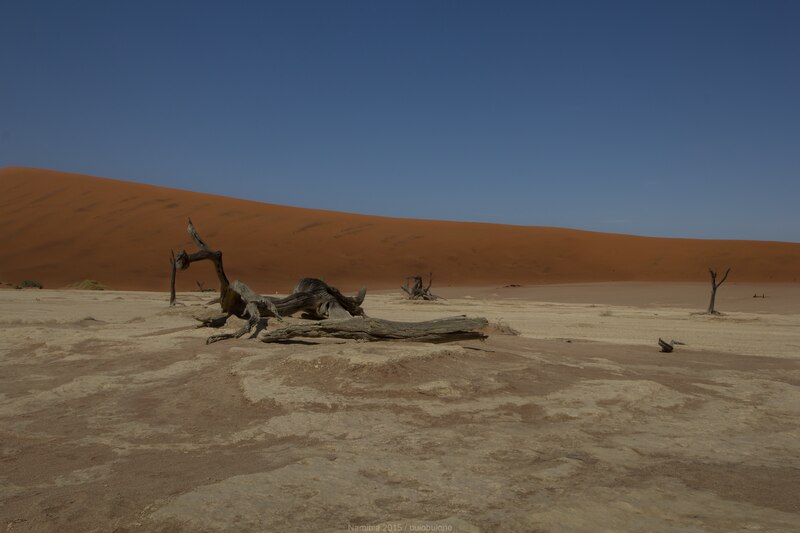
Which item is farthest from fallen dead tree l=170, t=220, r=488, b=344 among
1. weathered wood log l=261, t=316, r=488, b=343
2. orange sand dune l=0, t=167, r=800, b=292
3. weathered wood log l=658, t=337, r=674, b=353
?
orange sand dune l=0, t=167, r=800, b=292

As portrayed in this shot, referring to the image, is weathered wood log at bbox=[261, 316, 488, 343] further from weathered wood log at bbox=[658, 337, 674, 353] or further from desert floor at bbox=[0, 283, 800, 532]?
weathered wood log at bbox=[658, 337, 674, 353]

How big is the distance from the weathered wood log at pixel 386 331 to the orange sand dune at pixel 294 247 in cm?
1889

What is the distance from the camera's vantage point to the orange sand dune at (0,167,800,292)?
29.7m

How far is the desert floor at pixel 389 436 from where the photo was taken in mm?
2770

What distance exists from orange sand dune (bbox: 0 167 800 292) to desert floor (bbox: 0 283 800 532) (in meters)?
20.1

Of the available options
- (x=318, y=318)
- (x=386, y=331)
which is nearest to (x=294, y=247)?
(x=318, y=318)

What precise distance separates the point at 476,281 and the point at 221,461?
28683mm

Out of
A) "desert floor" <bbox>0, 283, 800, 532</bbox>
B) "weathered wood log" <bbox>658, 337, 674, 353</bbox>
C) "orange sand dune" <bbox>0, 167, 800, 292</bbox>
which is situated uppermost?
"orange sand dune" <bbox>0, 167, 800, 292</bbox>

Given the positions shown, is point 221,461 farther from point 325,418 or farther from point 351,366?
point 351,366

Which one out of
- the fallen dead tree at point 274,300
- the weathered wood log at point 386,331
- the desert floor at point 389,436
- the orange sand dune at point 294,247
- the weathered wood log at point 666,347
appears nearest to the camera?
the desert floor at point 389,436

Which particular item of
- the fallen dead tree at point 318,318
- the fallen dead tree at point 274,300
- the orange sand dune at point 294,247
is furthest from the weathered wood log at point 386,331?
the orange sand dune at point 294,247

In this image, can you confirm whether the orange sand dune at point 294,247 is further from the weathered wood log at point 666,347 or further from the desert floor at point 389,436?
the weathered wood log at point 666,347

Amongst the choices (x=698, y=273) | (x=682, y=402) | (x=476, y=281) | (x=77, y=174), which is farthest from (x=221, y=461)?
(x=77, y=174)

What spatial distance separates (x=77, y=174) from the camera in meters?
52.4
